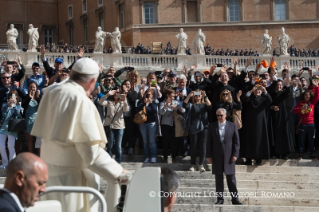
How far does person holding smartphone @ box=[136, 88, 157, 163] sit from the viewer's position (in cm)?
1436

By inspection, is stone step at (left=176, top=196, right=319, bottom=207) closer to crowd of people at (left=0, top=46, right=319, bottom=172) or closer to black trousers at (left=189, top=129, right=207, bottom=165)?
crowd of people at (left=0, top=46, right=319, bottom=172)

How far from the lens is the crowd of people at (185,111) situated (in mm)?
14094

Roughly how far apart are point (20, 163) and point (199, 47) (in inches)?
1320

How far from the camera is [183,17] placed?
1980 inches

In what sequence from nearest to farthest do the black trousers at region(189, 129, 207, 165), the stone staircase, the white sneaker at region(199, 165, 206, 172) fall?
the stone staircase < the white sneaker at region(199, 165, 206, 172) < the black trousers at region(189, 129, 207, 165)

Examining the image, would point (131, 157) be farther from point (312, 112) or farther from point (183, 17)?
point (183, 17)

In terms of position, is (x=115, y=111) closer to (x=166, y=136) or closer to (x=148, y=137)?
(x=148, y=137)

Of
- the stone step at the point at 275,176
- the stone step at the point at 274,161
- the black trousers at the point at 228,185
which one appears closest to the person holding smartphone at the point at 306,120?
the stone step at the point at 274,161

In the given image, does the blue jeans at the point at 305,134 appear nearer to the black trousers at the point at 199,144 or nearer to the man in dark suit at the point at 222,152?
the black trousers at the point at 199,144

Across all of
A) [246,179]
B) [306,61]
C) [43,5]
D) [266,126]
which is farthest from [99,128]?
[43,5]

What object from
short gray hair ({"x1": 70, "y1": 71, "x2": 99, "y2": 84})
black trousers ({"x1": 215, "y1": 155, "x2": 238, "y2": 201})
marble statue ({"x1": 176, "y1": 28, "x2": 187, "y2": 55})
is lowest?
black trousers ({"x1": 215, "y1": 155, "x2": 238, "y2": 201})

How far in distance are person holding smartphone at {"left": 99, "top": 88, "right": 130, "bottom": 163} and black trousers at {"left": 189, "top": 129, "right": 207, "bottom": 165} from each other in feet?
4.78

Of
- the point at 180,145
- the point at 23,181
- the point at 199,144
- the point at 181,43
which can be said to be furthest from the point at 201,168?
the point at 181,43

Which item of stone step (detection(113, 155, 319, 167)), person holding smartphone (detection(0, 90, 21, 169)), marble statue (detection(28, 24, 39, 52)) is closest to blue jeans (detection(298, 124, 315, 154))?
stone step (detection(113, 155, 319, 167))
